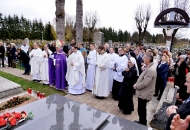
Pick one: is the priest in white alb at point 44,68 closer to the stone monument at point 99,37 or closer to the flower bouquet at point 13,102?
the flower bouquet at point 13,102

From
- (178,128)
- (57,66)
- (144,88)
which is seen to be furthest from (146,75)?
(57,66)

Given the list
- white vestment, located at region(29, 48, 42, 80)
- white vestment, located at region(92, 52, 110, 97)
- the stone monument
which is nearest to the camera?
white vestment, located at region(92, 52, 110, 97)

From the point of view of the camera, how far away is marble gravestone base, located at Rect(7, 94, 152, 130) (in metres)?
2.56

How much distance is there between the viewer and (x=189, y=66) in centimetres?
570

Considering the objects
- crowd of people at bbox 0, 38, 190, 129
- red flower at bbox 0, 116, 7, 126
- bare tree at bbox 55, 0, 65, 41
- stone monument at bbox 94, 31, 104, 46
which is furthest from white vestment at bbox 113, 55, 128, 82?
bare tree at bbox 55, 0, 65, 41

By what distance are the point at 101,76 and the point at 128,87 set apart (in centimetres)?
161

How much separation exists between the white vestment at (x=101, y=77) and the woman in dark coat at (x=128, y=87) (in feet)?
3.93

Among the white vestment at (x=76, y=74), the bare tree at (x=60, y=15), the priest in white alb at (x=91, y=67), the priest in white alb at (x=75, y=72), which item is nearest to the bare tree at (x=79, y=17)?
the bare tree at (x=60, y=15)

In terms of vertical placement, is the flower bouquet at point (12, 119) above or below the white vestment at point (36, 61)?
below

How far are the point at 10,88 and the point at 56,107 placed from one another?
3.41 metres

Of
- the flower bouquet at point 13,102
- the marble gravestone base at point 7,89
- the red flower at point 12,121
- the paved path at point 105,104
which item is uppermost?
the red flower at point 12,121

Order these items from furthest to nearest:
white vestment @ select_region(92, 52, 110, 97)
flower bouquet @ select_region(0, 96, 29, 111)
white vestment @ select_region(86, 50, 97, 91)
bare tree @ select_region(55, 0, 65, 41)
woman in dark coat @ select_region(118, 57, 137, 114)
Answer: bare tree @ select_region(55, 0, 65, 41) < white vestment @ select_region(86, 50, 97, 91) < white vestment @ select_region(92, 52, 110, 97) < flower bouquet @ select_region(0, 96, 29, 111) < woman in dark coat @ select_region(118, 57, 137, 114)

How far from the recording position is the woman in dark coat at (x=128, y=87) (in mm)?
4023

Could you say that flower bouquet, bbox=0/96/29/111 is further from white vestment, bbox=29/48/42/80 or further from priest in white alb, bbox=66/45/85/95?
white vestment, bbox=29/48/42/80
